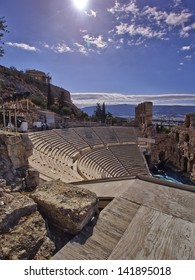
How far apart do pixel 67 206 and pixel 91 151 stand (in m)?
19.7

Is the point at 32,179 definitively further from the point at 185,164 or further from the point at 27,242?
the point at 185,164

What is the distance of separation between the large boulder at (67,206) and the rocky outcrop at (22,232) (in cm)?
10

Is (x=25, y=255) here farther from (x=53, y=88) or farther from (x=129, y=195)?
(x=53, y=88)

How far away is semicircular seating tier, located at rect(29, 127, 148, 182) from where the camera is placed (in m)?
15.3

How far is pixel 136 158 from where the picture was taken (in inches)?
939

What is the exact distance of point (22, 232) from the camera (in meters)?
1.81

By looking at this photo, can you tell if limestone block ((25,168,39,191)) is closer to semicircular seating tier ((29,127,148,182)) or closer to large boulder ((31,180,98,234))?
large boulder ((31,180,98,234))

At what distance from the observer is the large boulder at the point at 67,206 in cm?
183

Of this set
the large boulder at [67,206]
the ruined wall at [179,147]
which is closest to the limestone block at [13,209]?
the large boulder at [67,206]

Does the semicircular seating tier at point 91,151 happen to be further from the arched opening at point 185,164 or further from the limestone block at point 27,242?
the limestone block at point 27,242

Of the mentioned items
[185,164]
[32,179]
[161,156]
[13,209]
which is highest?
[13,209]

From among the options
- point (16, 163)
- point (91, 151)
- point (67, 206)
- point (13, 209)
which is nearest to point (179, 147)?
point (91, 151)

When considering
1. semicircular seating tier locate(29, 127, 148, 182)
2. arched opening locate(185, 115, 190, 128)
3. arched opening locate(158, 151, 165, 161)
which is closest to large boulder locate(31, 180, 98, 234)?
semicircular seating tier locate(29, 127, 148, 182)
